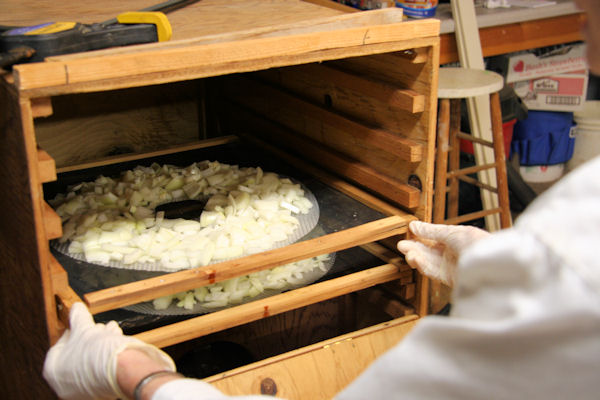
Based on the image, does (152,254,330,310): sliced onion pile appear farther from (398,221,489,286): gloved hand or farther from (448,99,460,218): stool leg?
(448,99,460,218): stool leg

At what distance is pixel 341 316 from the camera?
1.75 meters

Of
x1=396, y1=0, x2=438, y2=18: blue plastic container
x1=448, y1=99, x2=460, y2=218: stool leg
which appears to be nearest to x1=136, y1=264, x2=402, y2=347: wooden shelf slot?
x1=448, y1=99, x2=460, y2=218: stool leg

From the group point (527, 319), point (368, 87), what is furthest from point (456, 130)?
point (527, 319)

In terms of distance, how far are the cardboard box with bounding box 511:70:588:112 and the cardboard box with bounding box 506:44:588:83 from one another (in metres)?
0.04

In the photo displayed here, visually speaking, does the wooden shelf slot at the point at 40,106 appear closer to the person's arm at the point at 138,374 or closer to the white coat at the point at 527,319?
the person's arm at the point at 138,374

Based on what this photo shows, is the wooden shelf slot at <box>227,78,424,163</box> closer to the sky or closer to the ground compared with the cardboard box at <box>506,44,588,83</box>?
closer to the sky

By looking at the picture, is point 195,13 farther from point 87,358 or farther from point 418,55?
point 87,358

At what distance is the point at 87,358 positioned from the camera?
0.99 meters

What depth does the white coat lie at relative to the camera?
544mm

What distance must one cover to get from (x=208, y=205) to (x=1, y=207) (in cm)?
45

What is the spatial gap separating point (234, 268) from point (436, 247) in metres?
0.45

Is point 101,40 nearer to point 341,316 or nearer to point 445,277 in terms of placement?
point 445,277

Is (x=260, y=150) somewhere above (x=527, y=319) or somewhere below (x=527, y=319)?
below

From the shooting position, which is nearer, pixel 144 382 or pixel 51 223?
pixel 144 382
